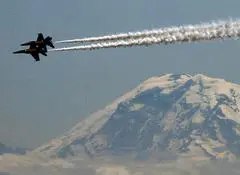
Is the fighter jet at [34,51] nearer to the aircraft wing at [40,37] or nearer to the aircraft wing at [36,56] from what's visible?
the aircraft wing at [36,56]

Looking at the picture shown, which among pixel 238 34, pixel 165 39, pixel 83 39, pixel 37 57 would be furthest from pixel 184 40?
pixel 37 57

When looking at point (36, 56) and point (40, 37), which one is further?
point (40, 37)

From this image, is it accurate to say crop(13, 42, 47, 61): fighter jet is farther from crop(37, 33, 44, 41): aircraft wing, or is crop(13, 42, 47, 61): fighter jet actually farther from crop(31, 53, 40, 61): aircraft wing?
crop(37, 33, 44, 41): aircraft wing

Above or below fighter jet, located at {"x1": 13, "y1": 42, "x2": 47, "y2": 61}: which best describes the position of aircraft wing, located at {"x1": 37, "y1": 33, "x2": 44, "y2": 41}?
above

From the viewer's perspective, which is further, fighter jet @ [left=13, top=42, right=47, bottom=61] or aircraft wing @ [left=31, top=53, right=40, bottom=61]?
fighter jet @ [left=13, top=42, right=47, bottom=61]

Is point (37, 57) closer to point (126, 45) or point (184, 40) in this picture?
point (126, 45)

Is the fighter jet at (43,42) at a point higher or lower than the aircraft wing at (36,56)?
higher

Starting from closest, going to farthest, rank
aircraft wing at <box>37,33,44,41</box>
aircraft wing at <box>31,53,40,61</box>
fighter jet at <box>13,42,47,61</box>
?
aircraft wing at <box>31,53,40,61</box> < fighter jet at <box>13,42,47,61</box> < aircraft wing at <box>37,33,44,41</box>

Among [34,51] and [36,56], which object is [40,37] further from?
[36,56]

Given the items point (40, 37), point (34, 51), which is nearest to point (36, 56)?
point (34, 51)

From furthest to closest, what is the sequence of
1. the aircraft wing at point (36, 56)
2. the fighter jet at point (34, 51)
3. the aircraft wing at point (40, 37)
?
the aircraft wing at point (40, 37)
the fighter jet at point (34, 51)
the aircraft wing at point (36, 56)

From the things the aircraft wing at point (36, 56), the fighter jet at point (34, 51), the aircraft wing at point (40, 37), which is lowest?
the aircraft wing at point (36, 56)

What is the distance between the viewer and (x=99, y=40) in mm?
110875

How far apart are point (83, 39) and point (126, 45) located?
8998mm
